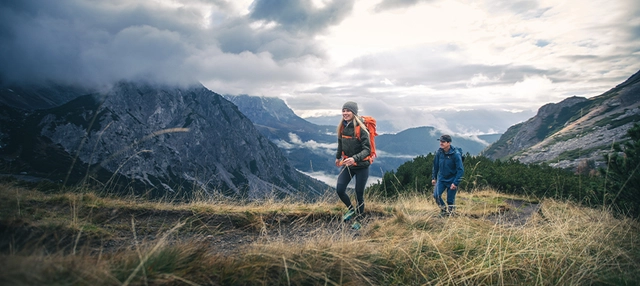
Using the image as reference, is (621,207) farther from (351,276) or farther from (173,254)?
(173,254)

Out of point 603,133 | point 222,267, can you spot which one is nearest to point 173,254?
point 222,267

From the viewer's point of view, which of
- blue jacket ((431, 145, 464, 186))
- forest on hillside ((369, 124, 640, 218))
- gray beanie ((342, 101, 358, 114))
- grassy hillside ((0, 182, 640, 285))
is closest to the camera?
grassy hillside ((0, 182, 640, 285))

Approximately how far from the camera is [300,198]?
8.04 m

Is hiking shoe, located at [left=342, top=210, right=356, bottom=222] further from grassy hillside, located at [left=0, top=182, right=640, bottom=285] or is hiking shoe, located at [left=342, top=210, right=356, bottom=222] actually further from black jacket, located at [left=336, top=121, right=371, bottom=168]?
black jacket, located at [left=336, top=121, right=371, bottom=168]

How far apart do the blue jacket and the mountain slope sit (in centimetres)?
5384

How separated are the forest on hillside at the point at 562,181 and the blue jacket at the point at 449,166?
0.42 meters

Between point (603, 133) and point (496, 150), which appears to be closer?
point (603, 133)

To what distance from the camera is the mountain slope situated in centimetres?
8112

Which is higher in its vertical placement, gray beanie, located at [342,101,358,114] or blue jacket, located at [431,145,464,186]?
gray beanie, located at [342,101,358,114]

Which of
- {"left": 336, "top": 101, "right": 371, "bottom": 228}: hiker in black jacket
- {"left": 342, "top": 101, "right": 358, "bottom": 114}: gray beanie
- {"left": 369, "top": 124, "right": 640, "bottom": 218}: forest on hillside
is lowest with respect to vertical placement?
{"left": 369, "top": 124, "right": 640, "bottom": 218}: forest on hillside

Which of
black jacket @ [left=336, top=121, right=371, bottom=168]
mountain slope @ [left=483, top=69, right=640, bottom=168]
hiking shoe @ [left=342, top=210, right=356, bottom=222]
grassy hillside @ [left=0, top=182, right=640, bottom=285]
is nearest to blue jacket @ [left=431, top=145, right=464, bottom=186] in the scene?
grassy hillside @ [left=0, top=182, right=640, bottom=285]

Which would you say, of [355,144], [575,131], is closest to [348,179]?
[355,144]

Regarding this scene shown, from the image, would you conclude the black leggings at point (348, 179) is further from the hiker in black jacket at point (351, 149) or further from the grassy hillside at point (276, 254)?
the grassy hillside at point (276, 254)

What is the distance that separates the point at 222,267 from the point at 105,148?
689ft
